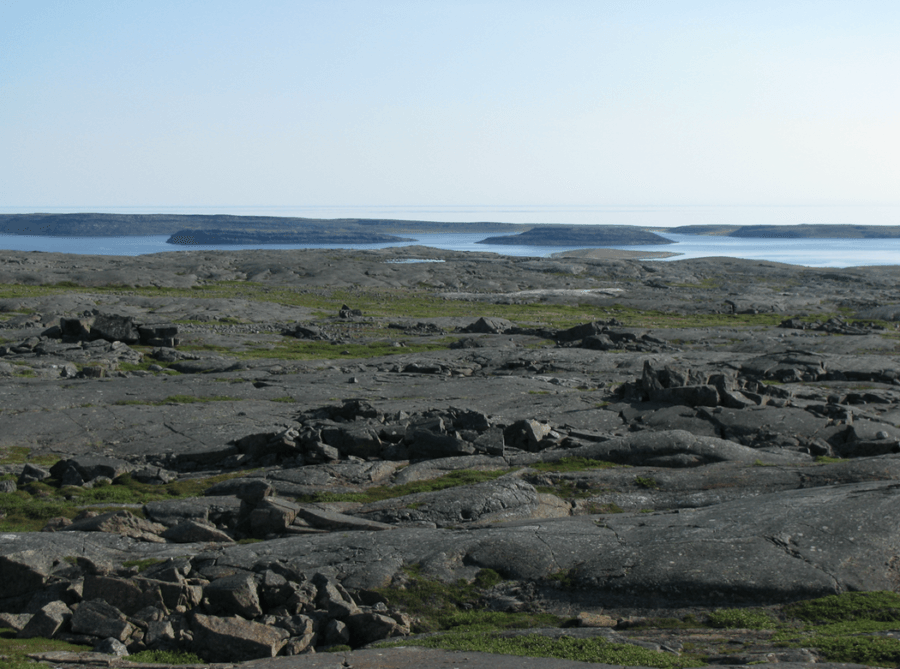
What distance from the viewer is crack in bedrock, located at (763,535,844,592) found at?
1384 cm

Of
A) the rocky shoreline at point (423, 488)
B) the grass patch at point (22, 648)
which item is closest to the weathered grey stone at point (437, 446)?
the rocky shoreline at point (423, 488)

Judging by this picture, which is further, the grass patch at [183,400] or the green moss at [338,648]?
the grass patch at [183,400]

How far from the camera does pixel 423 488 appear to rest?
2109 cm

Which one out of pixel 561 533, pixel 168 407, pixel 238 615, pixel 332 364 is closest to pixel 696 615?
pixel 561 533

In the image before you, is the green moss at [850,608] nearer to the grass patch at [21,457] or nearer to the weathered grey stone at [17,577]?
the weathered grey stone at [17,577]

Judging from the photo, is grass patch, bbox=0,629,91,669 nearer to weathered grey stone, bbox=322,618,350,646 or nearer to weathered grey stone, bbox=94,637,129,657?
weathered grey stone, bbox=94,637,129,657

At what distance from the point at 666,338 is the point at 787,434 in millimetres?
32361

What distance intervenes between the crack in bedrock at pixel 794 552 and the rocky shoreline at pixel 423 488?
0.20 ft

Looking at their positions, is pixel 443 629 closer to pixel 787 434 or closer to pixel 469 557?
pixel 469 557

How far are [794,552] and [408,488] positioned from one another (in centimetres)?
1072

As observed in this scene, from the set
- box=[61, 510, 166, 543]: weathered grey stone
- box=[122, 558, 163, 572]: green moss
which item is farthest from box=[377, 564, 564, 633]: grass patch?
box=[61, 510, 166, 543]: weathered grey stone

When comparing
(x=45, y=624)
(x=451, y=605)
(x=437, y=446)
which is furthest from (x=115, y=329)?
(x=451, y=605)

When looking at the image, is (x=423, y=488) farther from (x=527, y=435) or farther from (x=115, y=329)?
(x=115, y=329)

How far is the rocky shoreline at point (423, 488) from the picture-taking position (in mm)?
13242
